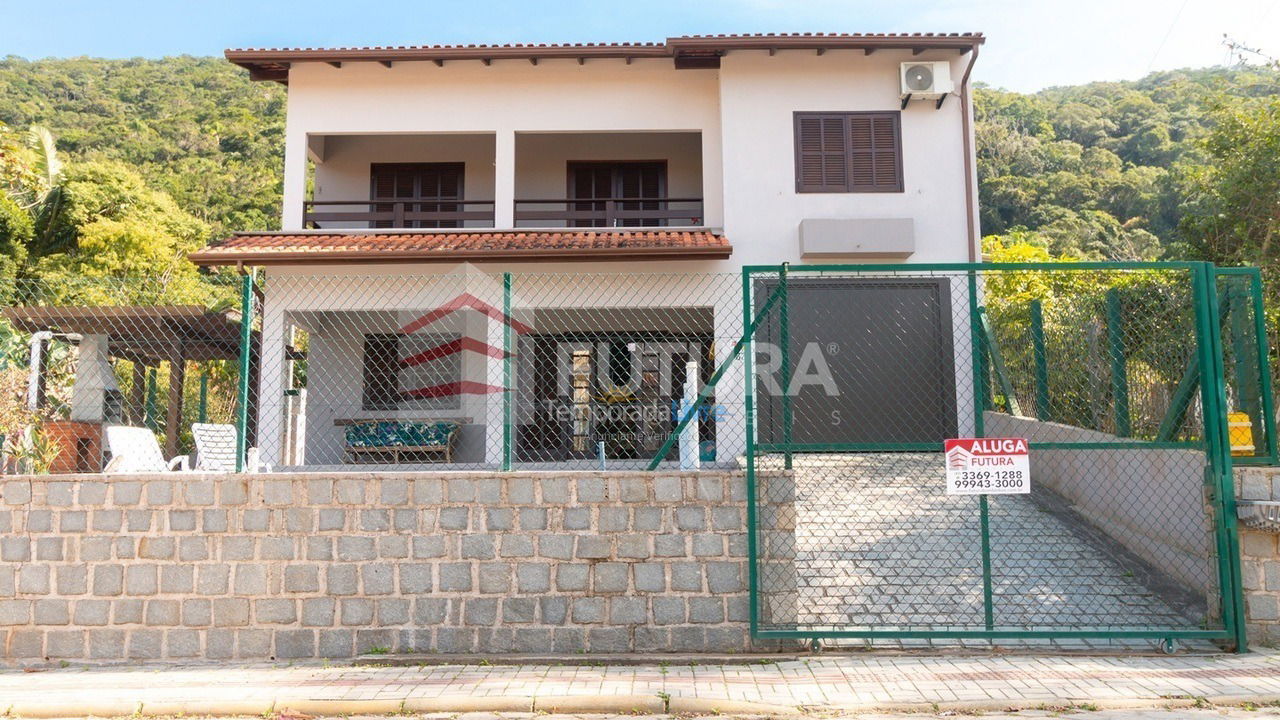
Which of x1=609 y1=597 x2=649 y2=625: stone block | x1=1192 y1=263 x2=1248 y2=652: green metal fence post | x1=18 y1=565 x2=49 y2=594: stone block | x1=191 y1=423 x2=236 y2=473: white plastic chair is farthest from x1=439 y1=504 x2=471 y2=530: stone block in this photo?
x1=1192 y1=263 x2=1248 y2=652: green metal fence post

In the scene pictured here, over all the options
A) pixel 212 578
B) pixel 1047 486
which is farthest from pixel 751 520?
pixel 1047 486

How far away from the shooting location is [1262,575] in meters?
4.92

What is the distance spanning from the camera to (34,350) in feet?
26.7

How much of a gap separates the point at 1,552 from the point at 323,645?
84.3 inches

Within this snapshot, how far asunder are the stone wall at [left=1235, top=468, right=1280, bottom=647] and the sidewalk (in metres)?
0.24

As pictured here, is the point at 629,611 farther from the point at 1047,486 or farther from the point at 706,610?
the point at 1047,486

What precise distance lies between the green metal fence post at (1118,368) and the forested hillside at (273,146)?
1967 centimetres

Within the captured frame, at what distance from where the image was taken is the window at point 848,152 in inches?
447

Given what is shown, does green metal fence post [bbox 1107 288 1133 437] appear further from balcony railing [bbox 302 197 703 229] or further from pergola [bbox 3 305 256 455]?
pergola [bbox 3 305 256 455]

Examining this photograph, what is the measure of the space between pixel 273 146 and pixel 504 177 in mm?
28072

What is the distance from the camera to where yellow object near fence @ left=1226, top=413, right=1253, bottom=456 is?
5.05 m

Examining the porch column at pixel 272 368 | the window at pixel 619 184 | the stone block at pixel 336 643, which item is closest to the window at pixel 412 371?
the porch column at pixel 272 368

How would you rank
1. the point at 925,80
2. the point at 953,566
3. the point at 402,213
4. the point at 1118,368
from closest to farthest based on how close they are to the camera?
the point at 953,566 < the point at 1118,368 < the point at 925,80 < the point at 402,213

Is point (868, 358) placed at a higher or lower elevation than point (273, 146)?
lower
